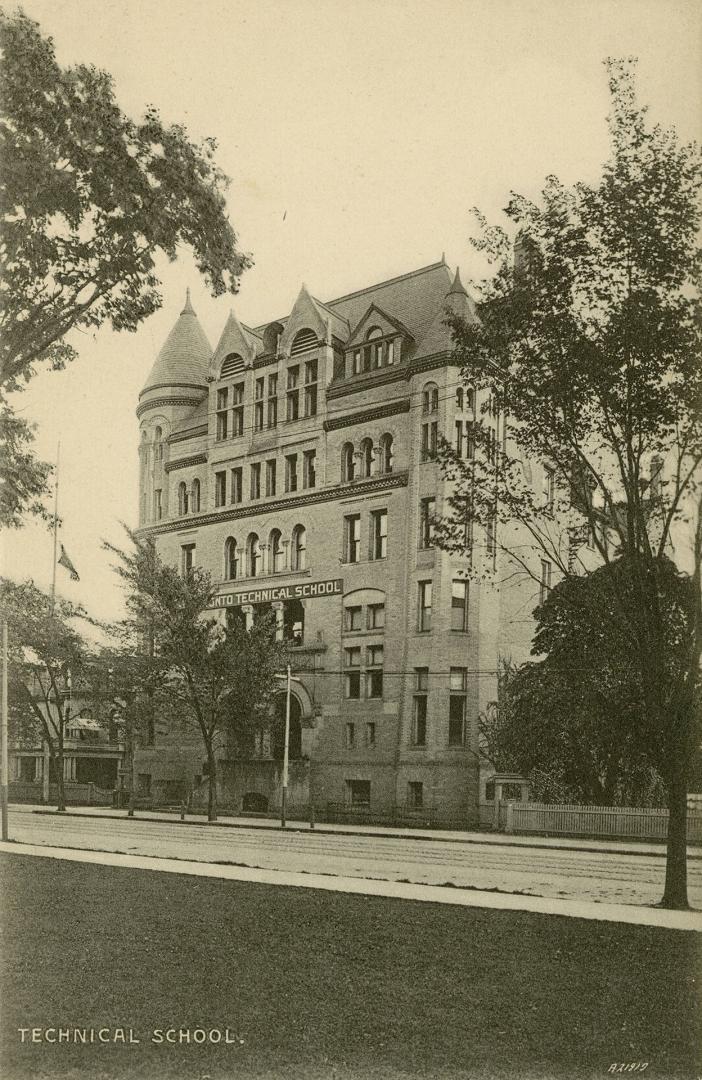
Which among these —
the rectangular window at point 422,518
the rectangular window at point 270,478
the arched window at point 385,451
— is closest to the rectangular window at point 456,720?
the rectangular window at point 422,518

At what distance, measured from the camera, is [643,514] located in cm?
1555

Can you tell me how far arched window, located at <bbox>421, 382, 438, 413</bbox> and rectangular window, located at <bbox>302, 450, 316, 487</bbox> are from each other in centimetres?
630

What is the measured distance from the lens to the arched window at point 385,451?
4172 cm

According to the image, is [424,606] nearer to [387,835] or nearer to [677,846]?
[387,835]

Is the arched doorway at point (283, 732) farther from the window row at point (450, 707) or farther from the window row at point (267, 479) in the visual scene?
the window row at point (267, 479)

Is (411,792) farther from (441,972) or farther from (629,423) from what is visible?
(441,972)

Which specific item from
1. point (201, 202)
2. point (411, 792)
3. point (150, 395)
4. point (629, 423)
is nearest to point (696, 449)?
point (629, 423)

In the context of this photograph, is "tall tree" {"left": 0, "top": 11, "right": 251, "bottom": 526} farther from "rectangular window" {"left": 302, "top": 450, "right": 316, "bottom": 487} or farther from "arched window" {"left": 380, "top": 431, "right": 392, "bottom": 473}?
"rectangular window" {"left": 302, "top": 450, "right": 316, "bottom": 487}

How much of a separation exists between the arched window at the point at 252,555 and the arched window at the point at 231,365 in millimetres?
7634

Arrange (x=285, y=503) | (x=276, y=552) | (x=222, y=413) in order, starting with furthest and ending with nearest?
(x=222, y=413) < (x=276, y=552) < (x=285, y=503)

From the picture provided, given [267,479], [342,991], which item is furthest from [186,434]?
[342,991]

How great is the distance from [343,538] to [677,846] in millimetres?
28251

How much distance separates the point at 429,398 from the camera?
40.0 metres

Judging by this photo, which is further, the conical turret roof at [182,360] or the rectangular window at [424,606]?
the conical turret roof at [182,360]
